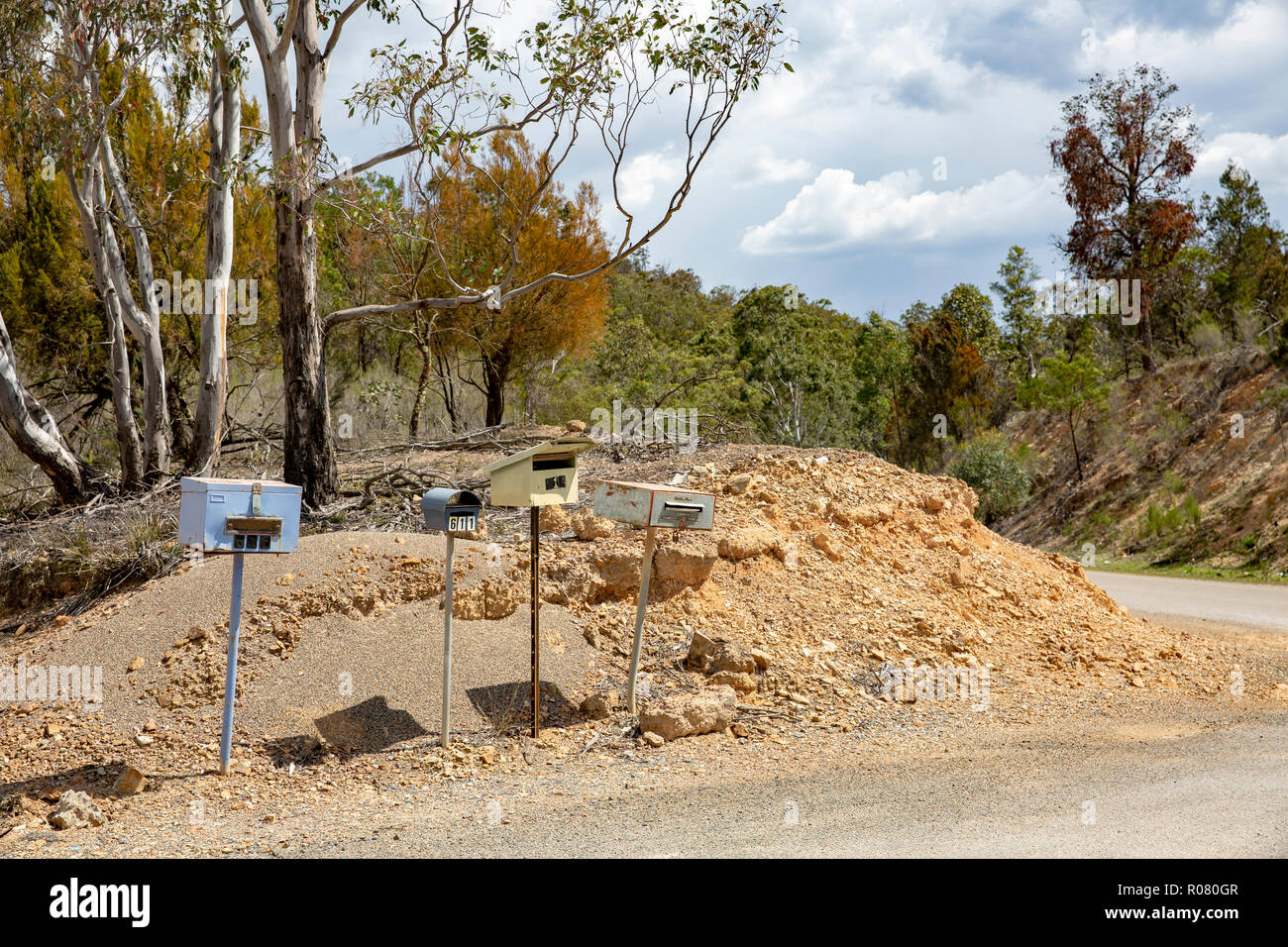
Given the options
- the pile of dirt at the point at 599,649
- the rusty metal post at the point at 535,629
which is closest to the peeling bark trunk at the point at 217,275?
the pile of dirt at the point at 599,649

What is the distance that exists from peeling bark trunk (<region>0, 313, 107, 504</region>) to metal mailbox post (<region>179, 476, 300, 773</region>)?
17.6 ft

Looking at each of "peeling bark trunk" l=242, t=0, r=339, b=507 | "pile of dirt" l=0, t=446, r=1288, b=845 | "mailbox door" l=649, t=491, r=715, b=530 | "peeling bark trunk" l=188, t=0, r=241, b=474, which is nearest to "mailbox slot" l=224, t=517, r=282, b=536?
"pile of dirt" l=0, t=446, r=1288, b=845

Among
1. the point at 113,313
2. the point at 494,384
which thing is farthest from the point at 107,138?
the point at 494,384

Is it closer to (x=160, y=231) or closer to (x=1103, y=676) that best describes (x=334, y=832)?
(x=1103, y=676)

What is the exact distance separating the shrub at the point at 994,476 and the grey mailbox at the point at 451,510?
18.2m

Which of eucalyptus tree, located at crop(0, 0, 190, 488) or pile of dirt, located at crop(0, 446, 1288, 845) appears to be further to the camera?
eucalyptus tree, located at crop(0, 0, 190, 488)

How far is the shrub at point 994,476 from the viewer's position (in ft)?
72.6

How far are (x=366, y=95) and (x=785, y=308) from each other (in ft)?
59.9

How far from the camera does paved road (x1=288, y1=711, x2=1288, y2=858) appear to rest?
14.6 ft

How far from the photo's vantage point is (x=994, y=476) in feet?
72.5

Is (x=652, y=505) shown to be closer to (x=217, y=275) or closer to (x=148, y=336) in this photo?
(x=217, y=275)

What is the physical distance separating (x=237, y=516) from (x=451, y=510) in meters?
1.14

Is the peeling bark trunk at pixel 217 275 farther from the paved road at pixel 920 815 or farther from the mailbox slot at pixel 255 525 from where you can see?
the paved road at pixel 920 815

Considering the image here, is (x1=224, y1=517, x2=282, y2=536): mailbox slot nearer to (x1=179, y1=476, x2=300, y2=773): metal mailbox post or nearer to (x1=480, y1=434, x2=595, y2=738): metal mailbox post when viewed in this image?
(x1=179, y1=476, x2=300, y2=773): metal mailbox post
